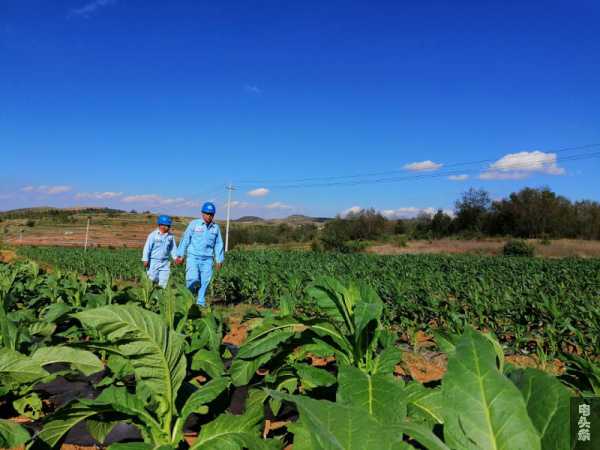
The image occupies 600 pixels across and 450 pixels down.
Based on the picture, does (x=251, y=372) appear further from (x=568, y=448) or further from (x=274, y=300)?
(x=274, y=300)

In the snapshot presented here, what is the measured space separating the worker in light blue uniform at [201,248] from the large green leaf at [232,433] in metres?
6.75

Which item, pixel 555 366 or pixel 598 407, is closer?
pixel 598 407

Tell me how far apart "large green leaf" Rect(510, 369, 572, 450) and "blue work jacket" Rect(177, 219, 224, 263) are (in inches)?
296

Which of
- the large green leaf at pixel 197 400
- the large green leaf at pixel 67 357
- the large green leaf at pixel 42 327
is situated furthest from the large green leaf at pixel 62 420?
the large green leaf at pixel 42 327

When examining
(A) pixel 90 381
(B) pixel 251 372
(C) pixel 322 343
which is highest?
(C) pixel 322 343

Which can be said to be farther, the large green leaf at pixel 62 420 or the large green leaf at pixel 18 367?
the large green leaf at pixel 18 367

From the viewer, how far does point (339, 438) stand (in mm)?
685

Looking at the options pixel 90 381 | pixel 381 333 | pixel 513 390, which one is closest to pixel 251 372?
pixel 381 333

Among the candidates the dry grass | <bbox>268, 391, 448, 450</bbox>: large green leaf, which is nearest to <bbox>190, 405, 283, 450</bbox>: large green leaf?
Answer: <bbox>268, 391, 448, 450</bbox>: large green leaf

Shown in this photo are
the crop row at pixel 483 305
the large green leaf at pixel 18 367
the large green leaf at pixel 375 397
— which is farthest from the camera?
the crop row at pixel 483 305

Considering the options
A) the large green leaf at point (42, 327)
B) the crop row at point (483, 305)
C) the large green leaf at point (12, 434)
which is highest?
the large green leaf at point (12, 434)

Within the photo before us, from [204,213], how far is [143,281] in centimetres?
429

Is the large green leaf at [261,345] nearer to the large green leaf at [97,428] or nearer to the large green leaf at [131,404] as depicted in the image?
the large green leaf at [131,404]

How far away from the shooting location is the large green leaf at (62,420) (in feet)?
4.32
